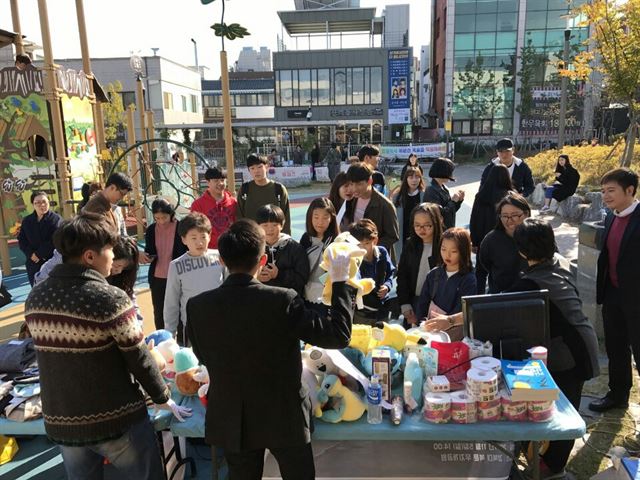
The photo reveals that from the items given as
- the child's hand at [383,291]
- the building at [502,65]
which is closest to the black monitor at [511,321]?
the child's hand at [383,291]

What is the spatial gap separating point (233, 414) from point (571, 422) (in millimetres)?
1554

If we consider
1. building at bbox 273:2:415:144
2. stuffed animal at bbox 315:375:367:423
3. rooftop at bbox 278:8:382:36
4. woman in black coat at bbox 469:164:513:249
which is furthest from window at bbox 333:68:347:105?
stuffed animal at bbox 315:375:367:423

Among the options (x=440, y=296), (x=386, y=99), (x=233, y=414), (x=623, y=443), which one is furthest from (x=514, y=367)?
(x=386, y=99)

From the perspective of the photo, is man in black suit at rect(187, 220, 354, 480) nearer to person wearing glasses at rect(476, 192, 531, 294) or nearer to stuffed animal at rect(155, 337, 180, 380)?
stuffed animal at rect(155, 337, 180, 380)

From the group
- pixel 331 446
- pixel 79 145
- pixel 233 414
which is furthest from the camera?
pixel 79 145

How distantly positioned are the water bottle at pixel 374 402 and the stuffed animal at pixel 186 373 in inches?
36.2

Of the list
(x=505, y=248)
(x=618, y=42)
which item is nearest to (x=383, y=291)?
(x=505, y=248)

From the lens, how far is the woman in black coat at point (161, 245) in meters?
4.23

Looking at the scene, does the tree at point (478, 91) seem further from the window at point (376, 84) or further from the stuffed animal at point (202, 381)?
the stuffed animal at point (202, 381)

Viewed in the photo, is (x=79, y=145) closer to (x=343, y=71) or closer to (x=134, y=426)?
(x=134, y=426)

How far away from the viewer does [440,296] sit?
3320 mm

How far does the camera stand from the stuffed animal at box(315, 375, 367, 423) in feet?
7.60

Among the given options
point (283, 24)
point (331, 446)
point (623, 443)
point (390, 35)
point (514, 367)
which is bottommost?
point (623, 443)

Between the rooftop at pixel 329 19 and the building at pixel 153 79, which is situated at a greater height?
the rooftop at pixel 329 19
